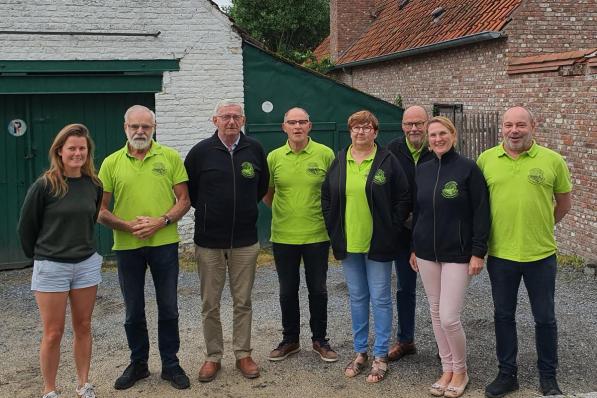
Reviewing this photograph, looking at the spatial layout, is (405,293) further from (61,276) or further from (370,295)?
(61,276)

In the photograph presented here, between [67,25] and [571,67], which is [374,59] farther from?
[67,25]

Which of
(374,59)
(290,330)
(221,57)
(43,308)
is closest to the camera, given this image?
(43,308)

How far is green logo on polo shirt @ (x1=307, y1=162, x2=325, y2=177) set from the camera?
495cm

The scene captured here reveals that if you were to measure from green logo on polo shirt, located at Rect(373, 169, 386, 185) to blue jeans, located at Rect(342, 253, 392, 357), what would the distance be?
0.56 metres

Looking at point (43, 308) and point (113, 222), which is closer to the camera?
point (43, 308)

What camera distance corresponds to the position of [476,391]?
457cm

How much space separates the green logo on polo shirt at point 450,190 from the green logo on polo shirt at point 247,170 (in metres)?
1.39

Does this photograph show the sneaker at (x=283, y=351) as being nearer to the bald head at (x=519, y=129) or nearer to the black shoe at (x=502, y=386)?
the black shoe at (x=502, y=386)

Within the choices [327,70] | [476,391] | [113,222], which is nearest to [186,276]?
[113,222]

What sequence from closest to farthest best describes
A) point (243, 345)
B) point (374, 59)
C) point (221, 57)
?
point (243, 345), point (221, 57), point (374, 59)

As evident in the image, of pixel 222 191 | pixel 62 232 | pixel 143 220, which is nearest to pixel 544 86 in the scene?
pixel 222 191

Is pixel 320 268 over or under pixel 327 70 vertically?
under

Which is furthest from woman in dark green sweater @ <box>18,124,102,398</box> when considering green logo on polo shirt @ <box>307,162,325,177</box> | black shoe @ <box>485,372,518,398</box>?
black shoe @ <box>485,372,518,398</box>

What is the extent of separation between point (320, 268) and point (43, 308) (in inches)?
80.3
